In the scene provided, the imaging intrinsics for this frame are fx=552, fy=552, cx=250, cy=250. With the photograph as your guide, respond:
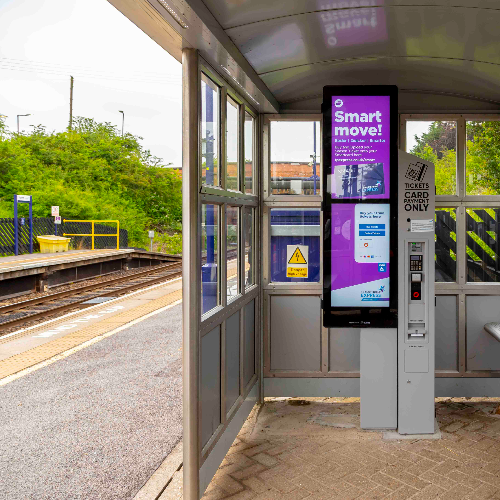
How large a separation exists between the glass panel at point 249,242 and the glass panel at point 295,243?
13.6 inches

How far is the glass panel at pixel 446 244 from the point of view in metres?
5.23

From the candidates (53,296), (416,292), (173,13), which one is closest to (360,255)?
(416,292)

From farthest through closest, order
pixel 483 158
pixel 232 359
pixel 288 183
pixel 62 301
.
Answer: pixel 62 301
pixel 288 183
pixel 483 158
pixel 232 359

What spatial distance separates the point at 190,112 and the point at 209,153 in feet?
1.70

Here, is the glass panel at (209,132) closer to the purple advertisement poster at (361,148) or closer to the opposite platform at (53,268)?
the purple advertisement poster at (361,148)

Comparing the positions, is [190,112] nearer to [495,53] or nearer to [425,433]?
[495,53]

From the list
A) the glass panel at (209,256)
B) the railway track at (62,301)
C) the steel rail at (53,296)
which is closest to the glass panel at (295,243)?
the glass panel at (209,256)

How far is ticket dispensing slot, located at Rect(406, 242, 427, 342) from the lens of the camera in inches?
173

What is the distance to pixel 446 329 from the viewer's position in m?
5.20

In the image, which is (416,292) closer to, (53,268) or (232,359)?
(232,359)

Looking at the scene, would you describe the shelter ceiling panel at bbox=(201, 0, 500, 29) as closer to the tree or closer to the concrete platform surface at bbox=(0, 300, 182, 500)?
the concrete platform surface at bbox=(0, 300, 182, 500)

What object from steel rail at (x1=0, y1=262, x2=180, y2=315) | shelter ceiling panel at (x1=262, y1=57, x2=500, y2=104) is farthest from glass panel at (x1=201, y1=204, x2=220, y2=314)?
steel rail at (x1=0, y1=262, x2=180, y2=315)

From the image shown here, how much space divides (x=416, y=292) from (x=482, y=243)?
128cm

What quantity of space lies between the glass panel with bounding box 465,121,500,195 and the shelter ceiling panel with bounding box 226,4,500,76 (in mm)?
1406
